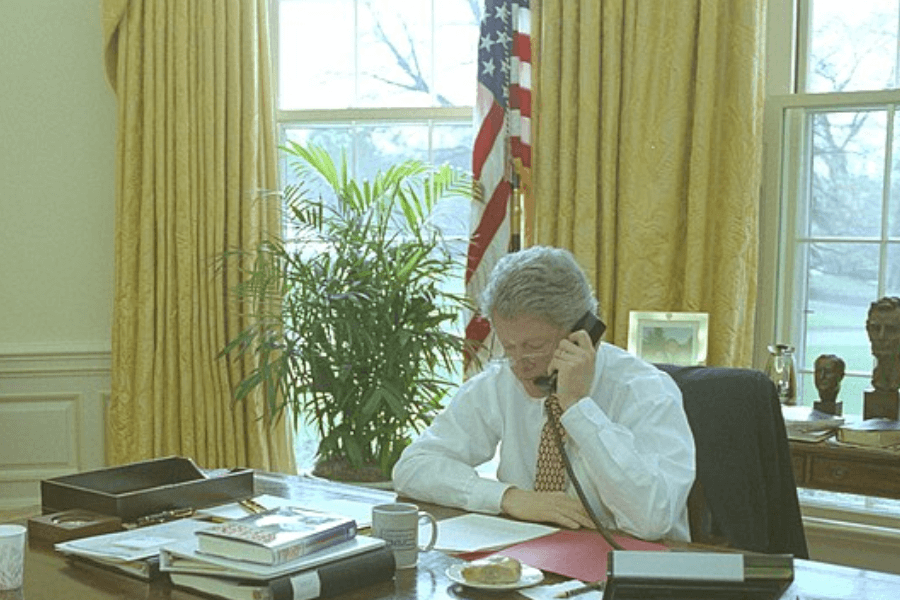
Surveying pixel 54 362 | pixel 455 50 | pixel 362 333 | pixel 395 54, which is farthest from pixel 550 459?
pixel 54 362

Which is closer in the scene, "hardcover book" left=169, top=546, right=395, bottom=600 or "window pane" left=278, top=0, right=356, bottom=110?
"hardcover book" left=169, top=546, right=395, bottom=600

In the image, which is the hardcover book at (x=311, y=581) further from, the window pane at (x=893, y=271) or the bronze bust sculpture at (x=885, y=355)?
the window pane at (x=893, y=271)

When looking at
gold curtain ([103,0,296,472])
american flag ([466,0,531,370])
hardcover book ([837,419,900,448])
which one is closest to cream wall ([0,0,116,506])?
gold curtain ([103,0,296,472])

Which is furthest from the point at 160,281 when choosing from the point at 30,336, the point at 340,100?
the point at 340,100

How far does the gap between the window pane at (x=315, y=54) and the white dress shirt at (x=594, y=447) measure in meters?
2.22

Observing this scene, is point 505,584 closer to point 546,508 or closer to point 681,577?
point 681,577

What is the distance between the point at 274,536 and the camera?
1655mm

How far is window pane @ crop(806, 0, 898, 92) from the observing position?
11.3 feet

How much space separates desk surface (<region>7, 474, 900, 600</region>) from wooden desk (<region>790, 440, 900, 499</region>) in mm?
1117

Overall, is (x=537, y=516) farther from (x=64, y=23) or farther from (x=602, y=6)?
(x=64, y=23)

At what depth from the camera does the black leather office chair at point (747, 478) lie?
7.25ft

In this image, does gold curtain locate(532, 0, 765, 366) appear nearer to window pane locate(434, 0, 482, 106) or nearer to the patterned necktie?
window pane locate(434, 0, 482, 106)

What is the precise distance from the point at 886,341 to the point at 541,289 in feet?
4.19

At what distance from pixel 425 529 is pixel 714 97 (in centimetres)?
197
